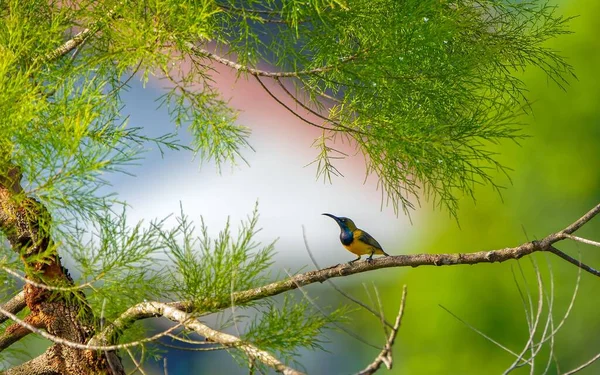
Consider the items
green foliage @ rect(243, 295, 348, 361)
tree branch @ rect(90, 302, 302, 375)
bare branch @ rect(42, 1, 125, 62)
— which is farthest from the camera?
bare branch @ rect(42, 1, 125, 62)

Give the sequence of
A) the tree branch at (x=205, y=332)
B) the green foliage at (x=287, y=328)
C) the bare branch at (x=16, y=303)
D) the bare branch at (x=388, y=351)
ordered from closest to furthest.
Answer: the bare branch at (x=388, y=351), the tree branch at (x=205, y=332), the green foliage at (x=287, y=328), the bare branch at (x=16, y=303)

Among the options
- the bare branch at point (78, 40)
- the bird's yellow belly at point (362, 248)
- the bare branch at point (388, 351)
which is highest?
the bare branch at point (78, 40)

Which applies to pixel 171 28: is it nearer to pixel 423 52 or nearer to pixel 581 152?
pixel 423 52

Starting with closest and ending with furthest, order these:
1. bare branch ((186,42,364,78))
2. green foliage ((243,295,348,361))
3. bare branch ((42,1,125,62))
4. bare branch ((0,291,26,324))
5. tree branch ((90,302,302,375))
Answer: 1. tree branch ((90,302,302,375))
2. green foliage ((243,295,348,361))
3. bare branch ((186,42,364,78))
4. bare branch ((42,1,125,62))
5. bare branch ((0,291,26,324))

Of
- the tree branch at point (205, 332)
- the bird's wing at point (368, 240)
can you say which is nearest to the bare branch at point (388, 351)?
the tree branch at point (205, 332)

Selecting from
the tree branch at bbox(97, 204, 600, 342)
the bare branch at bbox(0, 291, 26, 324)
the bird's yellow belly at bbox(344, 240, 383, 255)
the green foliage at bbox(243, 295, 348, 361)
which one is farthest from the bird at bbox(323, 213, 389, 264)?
the bare branch at bbox(0, 291, 26, 324)

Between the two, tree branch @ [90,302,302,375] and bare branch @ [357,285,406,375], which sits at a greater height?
A: tree branch @ [90,302,302,375]

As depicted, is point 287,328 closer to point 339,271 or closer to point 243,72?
point 339,271

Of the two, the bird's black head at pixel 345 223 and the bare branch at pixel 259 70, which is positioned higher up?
the bare branch at pixel 259 70

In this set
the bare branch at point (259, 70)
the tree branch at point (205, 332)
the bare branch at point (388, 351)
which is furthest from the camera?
the bare branch at point (259, 70)

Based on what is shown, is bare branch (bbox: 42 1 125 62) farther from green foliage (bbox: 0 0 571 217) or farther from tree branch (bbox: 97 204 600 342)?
tree branch (bbox: 97 204 600 342)

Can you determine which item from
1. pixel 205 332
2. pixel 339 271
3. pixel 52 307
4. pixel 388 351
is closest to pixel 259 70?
pixel 339 271

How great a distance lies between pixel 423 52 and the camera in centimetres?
167

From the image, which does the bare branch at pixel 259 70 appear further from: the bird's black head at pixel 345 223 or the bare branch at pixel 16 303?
the bare branch at pixel 16 303
